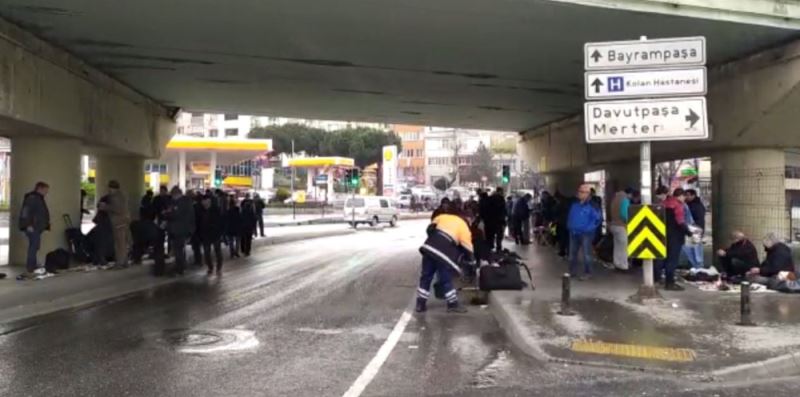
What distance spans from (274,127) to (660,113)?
10786cm

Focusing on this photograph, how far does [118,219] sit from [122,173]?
7.84 meters

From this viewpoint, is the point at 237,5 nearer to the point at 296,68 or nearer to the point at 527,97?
the point at 296,68

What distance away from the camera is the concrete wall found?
1293 centimetres

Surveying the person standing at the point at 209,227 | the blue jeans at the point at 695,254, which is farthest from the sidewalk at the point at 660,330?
the person standing at the point at 209,227

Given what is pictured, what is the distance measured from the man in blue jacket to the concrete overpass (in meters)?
2.97

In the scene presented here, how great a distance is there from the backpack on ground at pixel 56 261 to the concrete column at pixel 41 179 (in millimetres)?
881

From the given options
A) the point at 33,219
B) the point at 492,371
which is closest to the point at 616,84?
the point at 492,371

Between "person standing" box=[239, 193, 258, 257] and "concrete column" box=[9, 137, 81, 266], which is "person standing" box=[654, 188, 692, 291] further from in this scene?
"person standing" box=[239, 193, 258, 257]

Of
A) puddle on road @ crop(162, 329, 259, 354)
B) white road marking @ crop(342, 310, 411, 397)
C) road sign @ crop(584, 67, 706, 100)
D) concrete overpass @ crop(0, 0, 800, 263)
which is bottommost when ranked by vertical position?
white road marking @ crop(342, 310, 411, 397)

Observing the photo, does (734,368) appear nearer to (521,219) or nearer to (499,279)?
(499,279)

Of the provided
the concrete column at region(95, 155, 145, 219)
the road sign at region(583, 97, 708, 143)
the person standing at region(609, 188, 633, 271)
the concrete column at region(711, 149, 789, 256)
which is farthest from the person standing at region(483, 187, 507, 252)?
the concrete column at region(95, 155, 145, 219)

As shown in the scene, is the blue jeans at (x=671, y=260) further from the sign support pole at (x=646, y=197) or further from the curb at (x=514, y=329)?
the curb at (x=514, y=329)

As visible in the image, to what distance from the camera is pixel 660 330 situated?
909 centimetres

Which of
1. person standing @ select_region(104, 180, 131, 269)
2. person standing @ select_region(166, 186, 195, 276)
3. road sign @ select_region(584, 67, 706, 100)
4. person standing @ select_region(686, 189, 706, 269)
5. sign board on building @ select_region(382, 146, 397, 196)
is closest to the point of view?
road sign @ select_region(584, 67, 706, 100)
